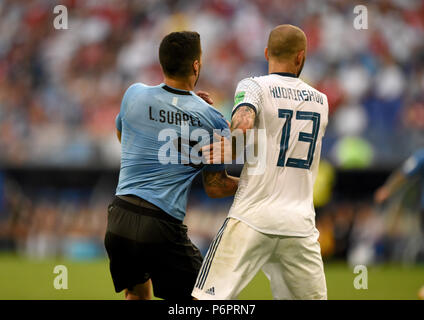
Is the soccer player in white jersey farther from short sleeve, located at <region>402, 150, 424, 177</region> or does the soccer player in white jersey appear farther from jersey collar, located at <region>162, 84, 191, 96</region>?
short sleeve, located at <region>402, 150, 424, 177</region>

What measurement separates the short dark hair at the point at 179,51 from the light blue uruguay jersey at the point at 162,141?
144 millimetres

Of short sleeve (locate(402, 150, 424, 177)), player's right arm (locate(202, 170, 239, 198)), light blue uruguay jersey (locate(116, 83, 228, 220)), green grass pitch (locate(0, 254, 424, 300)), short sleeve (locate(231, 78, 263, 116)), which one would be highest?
short sleeve (locate(231, 78, 263, 116))

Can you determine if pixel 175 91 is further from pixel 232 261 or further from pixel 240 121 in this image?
pixel 232 261

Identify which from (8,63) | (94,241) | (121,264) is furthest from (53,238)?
(121,264)

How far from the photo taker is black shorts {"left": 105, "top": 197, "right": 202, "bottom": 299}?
4219mm

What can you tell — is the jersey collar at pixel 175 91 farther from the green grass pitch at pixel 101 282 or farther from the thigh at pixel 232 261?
the green grass pitch at pixel 101 282

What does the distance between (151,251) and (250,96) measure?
1155 millimetres

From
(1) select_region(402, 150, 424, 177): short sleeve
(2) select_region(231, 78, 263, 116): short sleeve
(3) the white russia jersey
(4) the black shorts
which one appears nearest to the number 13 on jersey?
(3) the white russia jersey

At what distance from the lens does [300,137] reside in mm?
4242

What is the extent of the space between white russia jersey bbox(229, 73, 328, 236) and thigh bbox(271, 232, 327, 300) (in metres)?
0.07

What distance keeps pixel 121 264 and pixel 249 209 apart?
91cm

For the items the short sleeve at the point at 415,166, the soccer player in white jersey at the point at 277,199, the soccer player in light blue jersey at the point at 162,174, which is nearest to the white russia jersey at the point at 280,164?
the soccer player in white jersey at the point at 277,199

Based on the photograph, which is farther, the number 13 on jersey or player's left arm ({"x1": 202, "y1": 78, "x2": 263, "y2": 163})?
the number 13 on jersey

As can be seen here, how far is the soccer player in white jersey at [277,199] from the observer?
4094mm
